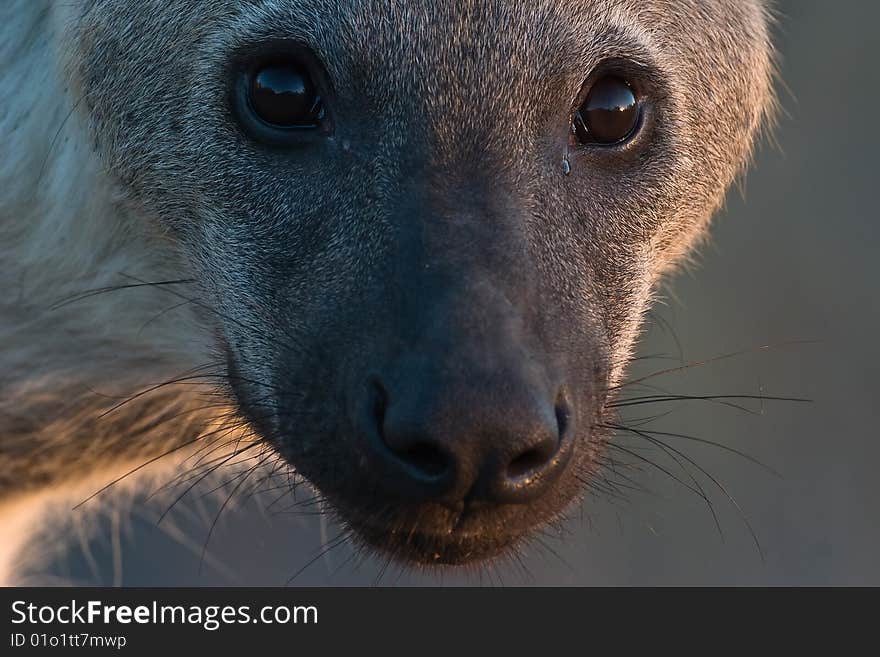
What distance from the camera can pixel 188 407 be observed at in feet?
10.3

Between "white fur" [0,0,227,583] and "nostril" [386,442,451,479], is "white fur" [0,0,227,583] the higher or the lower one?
the higher one

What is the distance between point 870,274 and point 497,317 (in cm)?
432

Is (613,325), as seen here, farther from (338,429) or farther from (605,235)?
(338,429)

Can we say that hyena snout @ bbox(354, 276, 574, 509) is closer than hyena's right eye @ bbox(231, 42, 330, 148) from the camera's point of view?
Yes

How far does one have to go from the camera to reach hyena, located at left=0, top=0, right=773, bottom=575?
2176 millimetres

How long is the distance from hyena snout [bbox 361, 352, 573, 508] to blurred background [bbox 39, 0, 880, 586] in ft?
11.3

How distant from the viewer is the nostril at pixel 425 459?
6.83 feet

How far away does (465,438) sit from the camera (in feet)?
6.70

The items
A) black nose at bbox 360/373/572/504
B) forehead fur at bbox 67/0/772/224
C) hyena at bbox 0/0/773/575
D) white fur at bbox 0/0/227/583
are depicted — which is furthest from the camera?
white fur at bbox 0/0/227/583

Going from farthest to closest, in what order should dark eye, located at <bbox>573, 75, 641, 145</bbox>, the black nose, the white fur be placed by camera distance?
the white fur → dark eye, located at <bbox>573, 75, 641, 145</bbox> → the black nose

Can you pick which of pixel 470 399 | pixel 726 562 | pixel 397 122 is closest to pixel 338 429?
pixel 470 399

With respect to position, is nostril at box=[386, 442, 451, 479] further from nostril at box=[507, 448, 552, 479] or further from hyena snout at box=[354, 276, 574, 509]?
nostril at box=[507, 448, 552, 479]

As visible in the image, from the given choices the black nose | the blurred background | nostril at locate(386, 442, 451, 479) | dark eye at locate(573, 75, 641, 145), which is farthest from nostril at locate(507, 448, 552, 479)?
the blurred background

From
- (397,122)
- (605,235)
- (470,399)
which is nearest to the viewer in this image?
(470,399)
